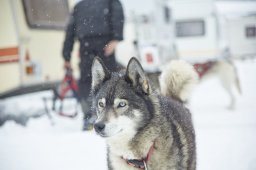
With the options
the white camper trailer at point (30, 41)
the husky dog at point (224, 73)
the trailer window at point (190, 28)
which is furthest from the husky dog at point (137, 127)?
the trailer window at point (190, 28)

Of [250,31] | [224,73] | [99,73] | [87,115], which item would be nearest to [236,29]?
[250,31]

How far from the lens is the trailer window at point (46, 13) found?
5.08 meters

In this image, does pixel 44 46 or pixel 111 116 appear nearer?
pixel 111 116

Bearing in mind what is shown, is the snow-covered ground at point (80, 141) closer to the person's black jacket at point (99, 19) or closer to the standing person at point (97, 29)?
the standing person at point (97, 29)

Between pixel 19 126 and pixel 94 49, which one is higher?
pixel 94 49

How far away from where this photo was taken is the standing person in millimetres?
3683

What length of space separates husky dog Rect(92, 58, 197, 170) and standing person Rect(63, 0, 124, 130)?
1592mm

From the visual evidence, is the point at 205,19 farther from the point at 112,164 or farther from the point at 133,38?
the point at 112,164

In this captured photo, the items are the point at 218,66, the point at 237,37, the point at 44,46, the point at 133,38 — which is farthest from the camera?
the point at 237,37

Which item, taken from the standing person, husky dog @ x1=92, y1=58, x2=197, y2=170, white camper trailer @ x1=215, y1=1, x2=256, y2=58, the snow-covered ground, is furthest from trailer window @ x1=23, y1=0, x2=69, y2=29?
white camper trailer @ x1=215, y1=1, x2=256, y2=58

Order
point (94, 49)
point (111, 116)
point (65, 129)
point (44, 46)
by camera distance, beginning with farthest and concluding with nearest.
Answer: point (44, 46) < point (65, 129) < point (94, 49) < point (111, 116)

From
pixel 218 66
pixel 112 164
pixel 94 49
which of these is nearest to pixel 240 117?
pixel 218 66

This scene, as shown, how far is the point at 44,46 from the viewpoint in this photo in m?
5.43

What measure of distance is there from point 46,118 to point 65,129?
743 mm
